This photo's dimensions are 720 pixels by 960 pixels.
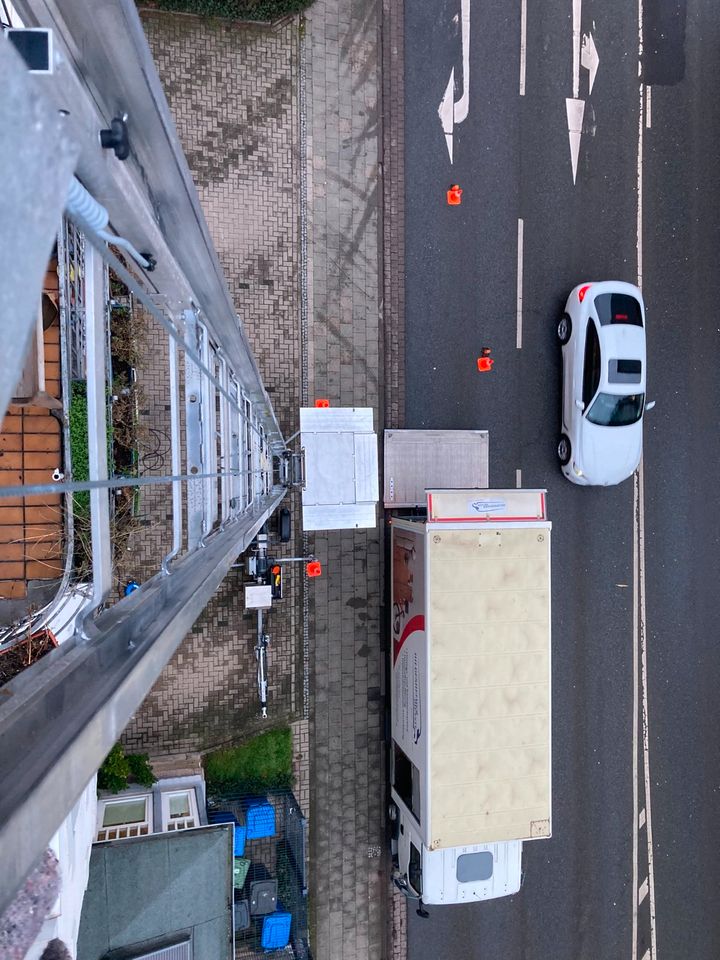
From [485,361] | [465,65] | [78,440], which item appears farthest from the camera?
[485,361]

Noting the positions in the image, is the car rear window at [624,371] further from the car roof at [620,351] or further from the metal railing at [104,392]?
the metal railing at [104,392]

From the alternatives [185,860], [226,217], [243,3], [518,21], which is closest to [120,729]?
[185,860]

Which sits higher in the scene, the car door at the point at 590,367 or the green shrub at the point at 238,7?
the green shrub at the point at 238,7

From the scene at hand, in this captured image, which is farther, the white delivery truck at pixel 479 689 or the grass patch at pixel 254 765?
the grass patch at pixel 254 765

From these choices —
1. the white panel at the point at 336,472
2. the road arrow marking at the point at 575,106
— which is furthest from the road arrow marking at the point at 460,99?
the white panel at the point at 336,472

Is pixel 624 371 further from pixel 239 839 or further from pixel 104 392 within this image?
pixel 239 839

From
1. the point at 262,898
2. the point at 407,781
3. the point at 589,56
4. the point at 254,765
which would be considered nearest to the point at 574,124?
the point at 589,56
